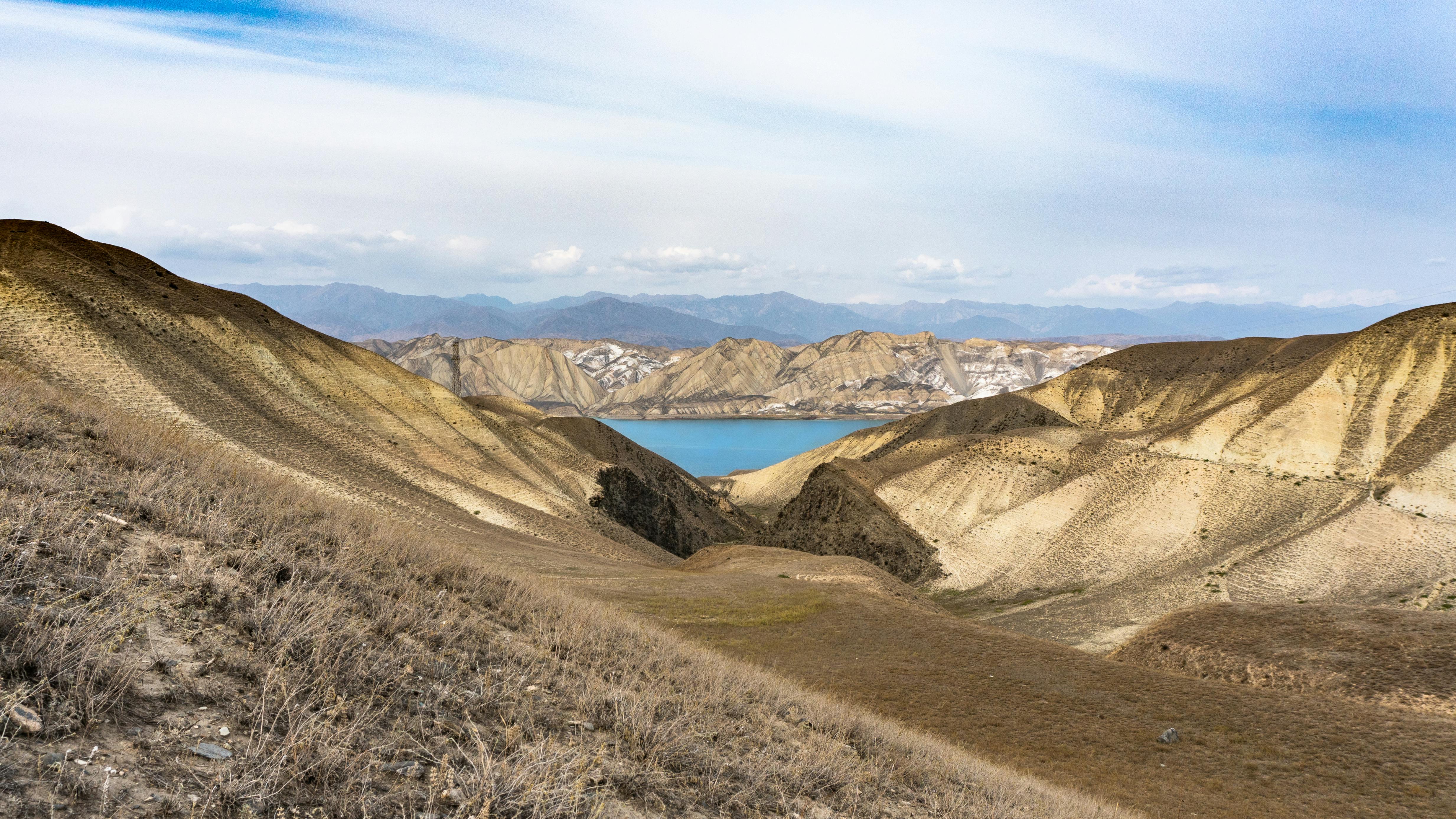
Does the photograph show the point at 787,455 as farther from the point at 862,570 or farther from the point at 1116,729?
the point at 1116,729

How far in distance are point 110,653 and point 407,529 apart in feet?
17.4

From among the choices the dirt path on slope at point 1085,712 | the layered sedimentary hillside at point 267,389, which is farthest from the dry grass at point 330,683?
the layered sedimentary hillside at point 267,389

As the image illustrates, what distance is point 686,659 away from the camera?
8312 millimetres

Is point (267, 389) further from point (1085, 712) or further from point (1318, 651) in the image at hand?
point (1318, 651)

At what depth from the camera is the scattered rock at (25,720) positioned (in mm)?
3441

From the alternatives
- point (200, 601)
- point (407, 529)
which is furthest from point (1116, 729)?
point (200, 601)

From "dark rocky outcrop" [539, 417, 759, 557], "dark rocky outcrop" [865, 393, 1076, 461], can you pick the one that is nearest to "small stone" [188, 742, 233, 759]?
"dark rocky outcrop" [539, 417, 759, 557]

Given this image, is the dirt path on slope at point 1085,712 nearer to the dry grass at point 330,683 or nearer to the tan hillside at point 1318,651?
the tan hillside at point 1318,651

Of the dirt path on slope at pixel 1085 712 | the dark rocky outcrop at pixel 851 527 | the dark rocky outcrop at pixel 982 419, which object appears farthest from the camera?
the dark rocky outcrop at pixel 982 419

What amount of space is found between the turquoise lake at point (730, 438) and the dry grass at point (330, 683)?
101m

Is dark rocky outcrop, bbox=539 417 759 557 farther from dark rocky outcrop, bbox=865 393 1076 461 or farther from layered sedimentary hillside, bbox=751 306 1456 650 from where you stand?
dark rocky outcrop, bbox=865 393 1076 461

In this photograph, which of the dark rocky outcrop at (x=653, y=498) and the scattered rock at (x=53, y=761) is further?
the dark rocky outcrop at (x=653, y=498)

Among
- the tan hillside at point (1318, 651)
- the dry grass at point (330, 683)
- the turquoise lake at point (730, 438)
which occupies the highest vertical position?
the dry grass at point (330, 683)

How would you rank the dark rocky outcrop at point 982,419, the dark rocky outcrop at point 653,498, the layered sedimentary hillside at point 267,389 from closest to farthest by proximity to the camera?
the layered sedimentary hillside at point 267,389
the dark rocky outcrop at point 653,498
the dark rocky outcrop at point 982,419
